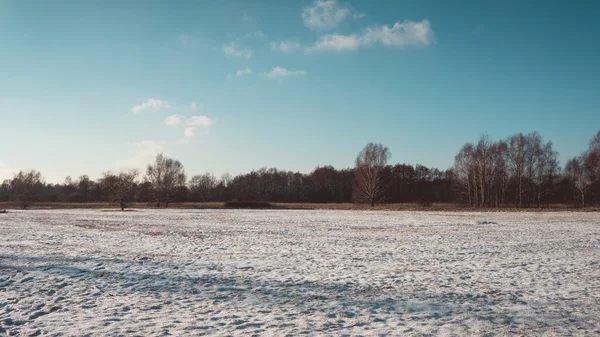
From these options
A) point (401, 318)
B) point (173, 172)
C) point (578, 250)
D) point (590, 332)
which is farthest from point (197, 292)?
point (173, 172)

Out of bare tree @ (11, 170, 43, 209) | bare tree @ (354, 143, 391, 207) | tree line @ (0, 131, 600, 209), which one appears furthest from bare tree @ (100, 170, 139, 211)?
bare tree @ (354, 143, 391, 207)

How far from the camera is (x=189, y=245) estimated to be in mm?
17469

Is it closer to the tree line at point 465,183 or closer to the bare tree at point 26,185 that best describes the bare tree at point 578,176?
the tree line at point 465,183

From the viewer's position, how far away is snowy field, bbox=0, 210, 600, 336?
6.89 meters

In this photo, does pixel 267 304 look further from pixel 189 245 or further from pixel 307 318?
pixel 189 245

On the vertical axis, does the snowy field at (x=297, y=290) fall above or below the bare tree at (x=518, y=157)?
below

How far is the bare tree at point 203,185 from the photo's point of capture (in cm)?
12336

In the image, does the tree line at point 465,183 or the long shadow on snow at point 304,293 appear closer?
the long shadow on snow at point 304,293

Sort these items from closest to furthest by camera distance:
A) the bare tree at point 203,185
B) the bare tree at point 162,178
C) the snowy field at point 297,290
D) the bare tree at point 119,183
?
the snowy field at point 297,290 → the bare tree at point 119,183 → the bare tree at point 162,178 → the bare tree at point 203,185

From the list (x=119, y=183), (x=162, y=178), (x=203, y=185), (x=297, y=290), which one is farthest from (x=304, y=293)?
(x=203, y=185)

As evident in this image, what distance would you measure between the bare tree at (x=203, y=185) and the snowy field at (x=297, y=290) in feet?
352

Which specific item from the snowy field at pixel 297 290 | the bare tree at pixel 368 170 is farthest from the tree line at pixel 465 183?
the snowy field at pixel 297 290

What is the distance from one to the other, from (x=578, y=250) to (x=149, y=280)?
54.0 ft

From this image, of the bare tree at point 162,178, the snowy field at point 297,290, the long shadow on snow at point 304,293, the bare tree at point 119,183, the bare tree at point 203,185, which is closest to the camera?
the snowy field at point 297,290
